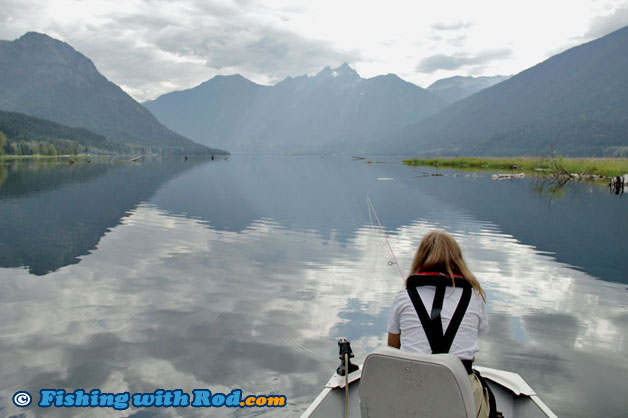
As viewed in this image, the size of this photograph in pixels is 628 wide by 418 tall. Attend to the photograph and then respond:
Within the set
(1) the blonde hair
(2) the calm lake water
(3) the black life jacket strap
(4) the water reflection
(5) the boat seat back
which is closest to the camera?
(5) the boat seat back

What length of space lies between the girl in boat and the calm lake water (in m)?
3.97

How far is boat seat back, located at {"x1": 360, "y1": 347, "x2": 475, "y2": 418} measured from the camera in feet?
14.2

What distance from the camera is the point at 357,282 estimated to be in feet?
52.9

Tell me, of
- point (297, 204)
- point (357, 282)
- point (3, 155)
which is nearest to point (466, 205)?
point (297, 204)

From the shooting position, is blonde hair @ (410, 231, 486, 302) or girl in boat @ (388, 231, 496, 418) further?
blonde hair @ (410, 231, 486, 302)

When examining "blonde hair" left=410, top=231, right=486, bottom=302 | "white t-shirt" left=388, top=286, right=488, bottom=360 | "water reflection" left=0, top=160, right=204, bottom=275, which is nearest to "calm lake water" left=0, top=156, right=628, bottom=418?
"water reflection" left=0, top=160, right=204, bottom=275

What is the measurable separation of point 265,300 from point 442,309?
9.78 metres

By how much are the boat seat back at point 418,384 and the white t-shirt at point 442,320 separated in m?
0.49

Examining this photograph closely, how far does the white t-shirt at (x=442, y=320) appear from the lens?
192 inches

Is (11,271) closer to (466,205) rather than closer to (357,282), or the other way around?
(357,282)

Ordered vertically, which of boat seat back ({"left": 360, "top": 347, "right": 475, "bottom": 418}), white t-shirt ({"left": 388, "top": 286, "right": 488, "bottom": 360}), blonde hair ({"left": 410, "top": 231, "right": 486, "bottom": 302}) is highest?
blonde hair ({"left": 410, "top": 231, "right": 486, "bottom": 302})

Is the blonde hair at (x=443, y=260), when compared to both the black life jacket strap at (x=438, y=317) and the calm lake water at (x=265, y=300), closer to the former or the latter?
the black life jacket strap at (x=438, y=317)

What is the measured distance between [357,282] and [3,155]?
190 meters

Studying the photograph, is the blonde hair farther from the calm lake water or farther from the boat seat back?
the calm lake water
